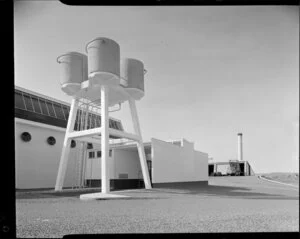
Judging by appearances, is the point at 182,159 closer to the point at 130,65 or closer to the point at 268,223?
the point at 130,65

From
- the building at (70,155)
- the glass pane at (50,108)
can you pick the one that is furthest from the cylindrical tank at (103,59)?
the glass pane at (50,108)

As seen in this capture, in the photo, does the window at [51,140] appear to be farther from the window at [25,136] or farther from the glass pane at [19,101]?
the glass pane at [19,101]

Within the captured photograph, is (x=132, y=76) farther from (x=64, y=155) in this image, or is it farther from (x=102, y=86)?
(x=64, y=155)

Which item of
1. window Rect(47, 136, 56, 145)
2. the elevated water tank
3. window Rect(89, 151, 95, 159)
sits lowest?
window Rect(89, 151, 95, 159)

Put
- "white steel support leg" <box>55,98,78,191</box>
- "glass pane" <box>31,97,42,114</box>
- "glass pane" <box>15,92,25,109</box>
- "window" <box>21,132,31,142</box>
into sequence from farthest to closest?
"glass pane" <box>31,97,42,114</box>, "glass pane" <box>15,92,25,109</box>, "window" <box>21,132,31,142</box>, "white steel support leg" <box>55,98,78,191</box>

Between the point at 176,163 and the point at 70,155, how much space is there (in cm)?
660

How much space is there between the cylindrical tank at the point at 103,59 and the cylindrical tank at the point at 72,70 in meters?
1.25

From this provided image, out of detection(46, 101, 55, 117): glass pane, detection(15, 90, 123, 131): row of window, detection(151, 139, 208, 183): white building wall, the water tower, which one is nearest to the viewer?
the water tower

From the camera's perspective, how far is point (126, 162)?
55.9 feet

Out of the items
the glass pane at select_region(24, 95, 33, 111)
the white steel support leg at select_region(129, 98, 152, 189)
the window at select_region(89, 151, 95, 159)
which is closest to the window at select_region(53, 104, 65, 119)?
the glass pane at select_region(24, 95, 33, 111)

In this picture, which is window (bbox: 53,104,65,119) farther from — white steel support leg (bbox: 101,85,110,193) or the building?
white steel support leg (bbox: 101,85,110,193)

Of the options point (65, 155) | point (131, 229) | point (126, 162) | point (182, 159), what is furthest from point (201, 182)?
point (131, 229)

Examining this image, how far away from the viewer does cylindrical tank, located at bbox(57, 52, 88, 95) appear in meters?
12.4
